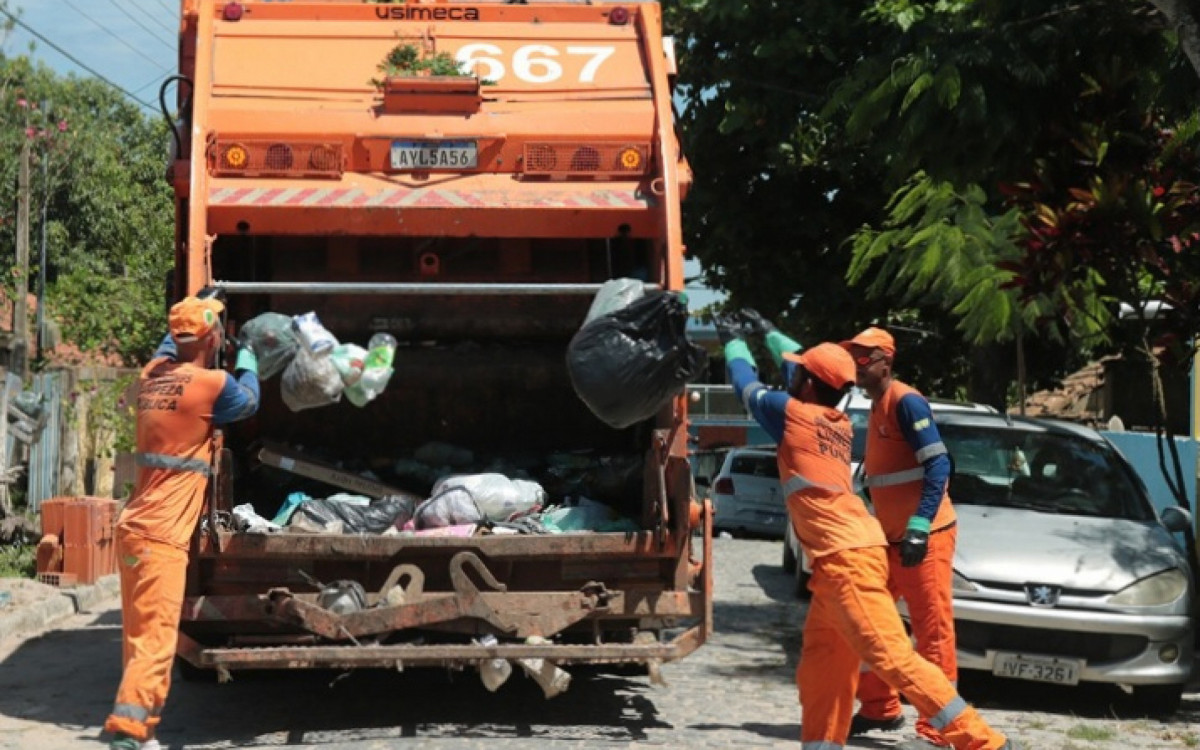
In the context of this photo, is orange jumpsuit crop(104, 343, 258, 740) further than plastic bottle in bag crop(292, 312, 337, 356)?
No

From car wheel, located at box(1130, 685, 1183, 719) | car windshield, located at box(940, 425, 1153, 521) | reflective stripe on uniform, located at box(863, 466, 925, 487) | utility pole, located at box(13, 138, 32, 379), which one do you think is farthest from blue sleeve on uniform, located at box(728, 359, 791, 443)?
utility pole, located at box(13, 138, 32, 379)

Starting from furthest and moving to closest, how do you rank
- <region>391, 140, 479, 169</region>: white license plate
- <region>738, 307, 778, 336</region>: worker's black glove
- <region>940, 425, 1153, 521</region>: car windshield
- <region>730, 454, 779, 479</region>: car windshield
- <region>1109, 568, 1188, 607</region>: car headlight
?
<region>730, 454, 779, 479</region>: car windshield, <region>940, 425, 1153, 521</region>: car windshield, <region>1109, 568, 1188, 607</region>: car headlight, <region>391, 140, 479, 169</region>: white license plate, <region>738, 307, 778, 336</region>: worker's black glove

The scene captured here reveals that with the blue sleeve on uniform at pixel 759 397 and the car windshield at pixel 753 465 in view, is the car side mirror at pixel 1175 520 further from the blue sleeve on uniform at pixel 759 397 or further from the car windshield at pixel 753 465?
the car windshield at pixel 753 465

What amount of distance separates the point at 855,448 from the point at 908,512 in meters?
6.28

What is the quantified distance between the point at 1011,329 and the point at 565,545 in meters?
6.28

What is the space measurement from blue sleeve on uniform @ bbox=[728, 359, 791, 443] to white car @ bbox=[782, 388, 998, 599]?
11.7ft

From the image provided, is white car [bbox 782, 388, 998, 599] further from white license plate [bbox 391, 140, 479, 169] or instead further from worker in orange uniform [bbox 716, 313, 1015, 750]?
worker in orange uniform [bbox 716, 313, 1015, 750]

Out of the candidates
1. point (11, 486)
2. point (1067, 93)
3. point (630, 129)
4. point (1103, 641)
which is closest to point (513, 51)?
point (630, 129)

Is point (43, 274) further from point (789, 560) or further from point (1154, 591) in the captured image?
point (1154, 591)

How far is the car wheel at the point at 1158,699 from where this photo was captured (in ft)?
27.2

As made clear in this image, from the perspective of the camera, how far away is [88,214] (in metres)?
27.6

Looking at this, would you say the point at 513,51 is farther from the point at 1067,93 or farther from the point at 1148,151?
the point at 1148,151

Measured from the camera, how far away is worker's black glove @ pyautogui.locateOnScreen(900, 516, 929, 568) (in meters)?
7.01

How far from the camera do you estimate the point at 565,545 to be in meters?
7.09
